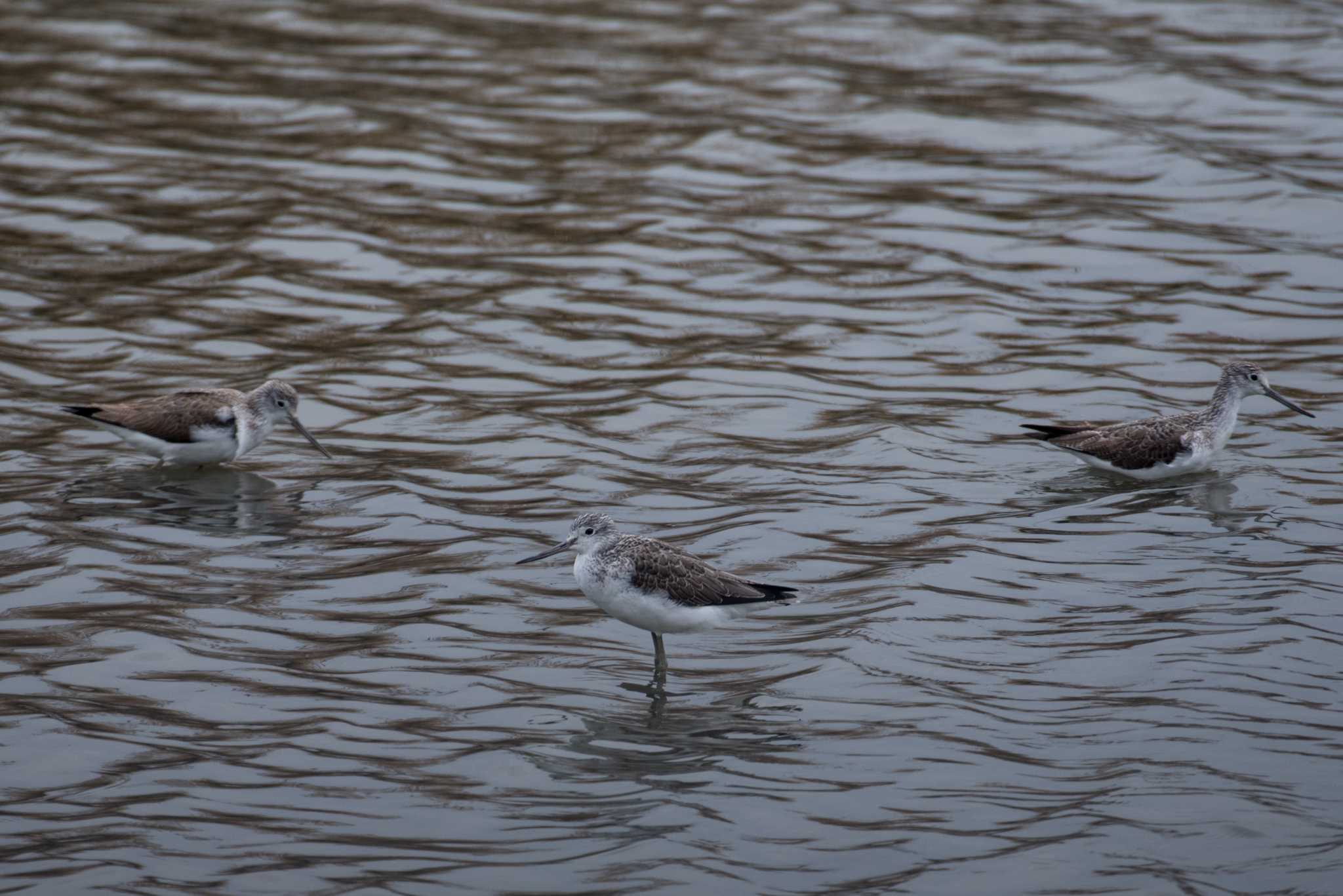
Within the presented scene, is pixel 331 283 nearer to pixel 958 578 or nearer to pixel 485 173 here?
pixel 485 173

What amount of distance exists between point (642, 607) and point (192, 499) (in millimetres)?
4857

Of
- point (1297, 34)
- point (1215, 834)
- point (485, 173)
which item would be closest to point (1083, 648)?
point (1215, 834)

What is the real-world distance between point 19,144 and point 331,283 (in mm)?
5796

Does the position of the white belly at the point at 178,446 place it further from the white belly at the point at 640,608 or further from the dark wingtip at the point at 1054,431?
the dark wingtip at the point at 1054,431

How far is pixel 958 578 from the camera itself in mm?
10969

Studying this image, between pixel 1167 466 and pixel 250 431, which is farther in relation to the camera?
pixel 250 431

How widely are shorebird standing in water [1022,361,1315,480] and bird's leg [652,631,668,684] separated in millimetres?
3925

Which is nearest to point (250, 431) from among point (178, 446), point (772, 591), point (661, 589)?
point (178, 446)

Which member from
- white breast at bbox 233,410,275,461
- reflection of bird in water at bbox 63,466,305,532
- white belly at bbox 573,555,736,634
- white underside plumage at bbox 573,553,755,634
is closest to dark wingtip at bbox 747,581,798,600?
white underside plumage at bbox 573,553,755,634

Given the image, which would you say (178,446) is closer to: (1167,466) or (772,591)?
(772,591)

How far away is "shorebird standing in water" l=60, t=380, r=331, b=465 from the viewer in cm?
1280

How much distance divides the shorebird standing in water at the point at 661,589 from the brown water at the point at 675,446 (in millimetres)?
433

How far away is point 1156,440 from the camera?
1244cm

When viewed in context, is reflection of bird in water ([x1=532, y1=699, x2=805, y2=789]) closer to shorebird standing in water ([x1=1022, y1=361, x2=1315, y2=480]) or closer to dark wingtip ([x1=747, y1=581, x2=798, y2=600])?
dark wingtip ([x1=747, y1=581, x2=798, y2=600])
